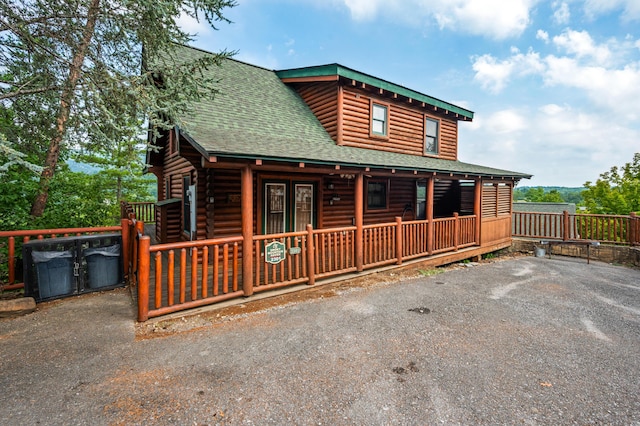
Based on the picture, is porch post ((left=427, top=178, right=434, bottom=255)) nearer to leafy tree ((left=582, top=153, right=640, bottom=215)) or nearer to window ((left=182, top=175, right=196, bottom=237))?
window ((left=182, top=175, right=196, bottom=237))

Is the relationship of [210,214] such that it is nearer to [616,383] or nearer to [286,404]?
[286,404]

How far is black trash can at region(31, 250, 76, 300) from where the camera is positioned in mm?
4953

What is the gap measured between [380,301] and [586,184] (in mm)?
23229

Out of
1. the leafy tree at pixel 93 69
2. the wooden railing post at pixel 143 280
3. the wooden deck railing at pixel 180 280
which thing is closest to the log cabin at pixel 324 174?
the wooden deck railing at pixel 180 280

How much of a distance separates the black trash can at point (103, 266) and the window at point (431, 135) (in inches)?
446

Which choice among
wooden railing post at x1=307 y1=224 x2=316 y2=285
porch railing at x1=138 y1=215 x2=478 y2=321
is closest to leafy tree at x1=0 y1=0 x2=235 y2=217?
porch railing at x1=138 y1=215 x2=478 y2=321

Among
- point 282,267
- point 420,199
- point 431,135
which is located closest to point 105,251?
point 282,267

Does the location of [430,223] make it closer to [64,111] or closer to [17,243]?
[64,111]

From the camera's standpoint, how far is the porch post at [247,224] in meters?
5.38

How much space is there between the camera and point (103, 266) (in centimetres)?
571

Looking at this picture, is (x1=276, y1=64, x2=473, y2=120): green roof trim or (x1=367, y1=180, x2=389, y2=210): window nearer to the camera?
(x1=276, y1=64, x2=473, y2=120): green roof trim

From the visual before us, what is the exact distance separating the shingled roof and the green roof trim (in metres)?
0.83

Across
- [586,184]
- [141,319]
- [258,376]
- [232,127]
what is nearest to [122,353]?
[141,319]

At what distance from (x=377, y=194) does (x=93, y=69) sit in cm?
881
